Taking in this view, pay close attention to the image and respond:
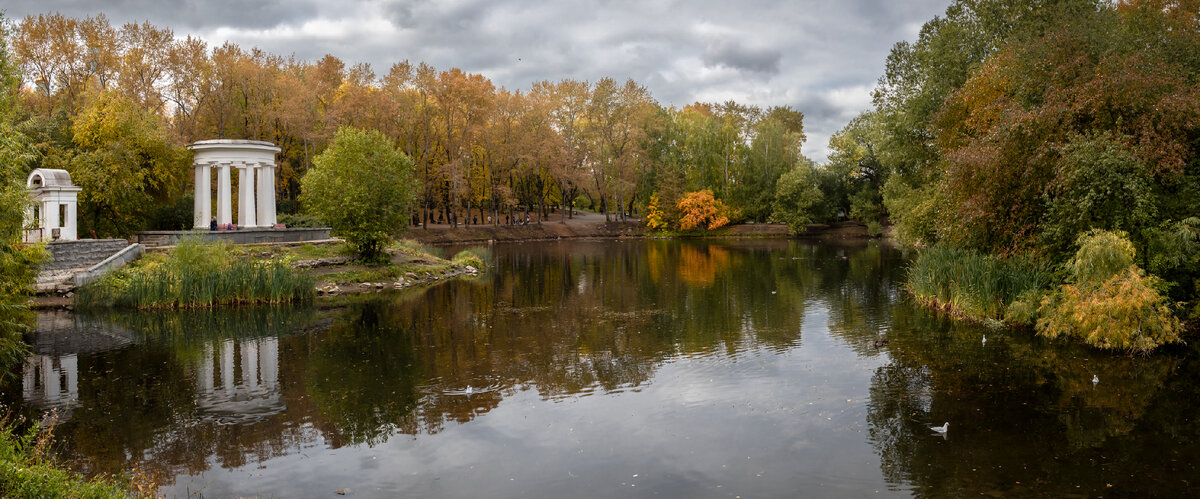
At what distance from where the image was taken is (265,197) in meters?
42.0

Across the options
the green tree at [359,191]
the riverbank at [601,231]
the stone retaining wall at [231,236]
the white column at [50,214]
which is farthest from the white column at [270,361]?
the riverbank at [601,231]

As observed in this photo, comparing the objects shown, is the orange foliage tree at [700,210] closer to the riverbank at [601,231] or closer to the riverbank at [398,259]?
the riverbank at [601,231]

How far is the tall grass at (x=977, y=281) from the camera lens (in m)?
19.6

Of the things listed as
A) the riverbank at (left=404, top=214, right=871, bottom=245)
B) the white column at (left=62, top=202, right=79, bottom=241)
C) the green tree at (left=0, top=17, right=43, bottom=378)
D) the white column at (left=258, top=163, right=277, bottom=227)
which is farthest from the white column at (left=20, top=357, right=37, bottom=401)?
the riverbank at (left=404, top=214, right=871, bottom=245)

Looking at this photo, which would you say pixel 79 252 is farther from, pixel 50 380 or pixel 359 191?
pixel 50 380

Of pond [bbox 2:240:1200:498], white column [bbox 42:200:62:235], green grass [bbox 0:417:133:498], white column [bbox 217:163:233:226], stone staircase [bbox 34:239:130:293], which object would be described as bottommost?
pond [bbox 2:240:1200:498]

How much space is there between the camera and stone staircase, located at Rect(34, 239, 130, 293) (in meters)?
26.7

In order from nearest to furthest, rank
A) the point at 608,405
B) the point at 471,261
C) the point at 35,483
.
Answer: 1. the point at 35,483
2. the point at 608,405
3. the point at 471,261

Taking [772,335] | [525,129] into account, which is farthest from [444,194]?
[772,335]

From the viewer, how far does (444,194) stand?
70.9 m

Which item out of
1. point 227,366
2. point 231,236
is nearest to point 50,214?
point 231,236

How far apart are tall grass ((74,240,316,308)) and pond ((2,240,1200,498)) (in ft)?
3.98

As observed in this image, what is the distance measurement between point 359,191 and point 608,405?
77.1ft

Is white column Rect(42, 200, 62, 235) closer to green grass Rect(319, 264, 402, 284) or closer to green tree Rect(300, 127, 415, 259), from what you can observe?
green tree Rect(300, 127, 415, 259)
